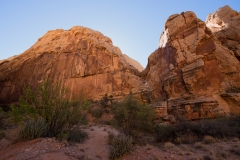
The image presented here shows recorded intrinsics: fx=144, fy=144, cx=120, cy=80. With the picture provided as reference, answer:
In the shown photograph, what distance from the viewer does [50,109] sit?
8812mm

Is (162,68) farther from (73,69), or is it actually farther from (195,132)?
(73,69)

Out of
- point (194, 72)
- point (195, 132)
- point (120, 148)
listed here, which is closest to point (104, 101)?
point (194, 72)

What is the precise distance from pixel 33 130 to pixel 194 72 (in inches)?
727

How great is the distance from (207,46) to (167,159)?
18.7m

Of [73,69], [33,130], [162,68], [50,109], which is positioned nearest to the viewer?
[33,130]

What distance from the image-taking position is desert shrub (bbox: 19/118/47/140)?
7406 millimetres

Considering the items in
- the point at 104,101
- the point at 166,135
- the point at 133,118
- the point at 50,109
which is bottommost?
the point at 166,135

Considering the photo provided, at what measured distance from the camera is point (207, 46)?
1992cm

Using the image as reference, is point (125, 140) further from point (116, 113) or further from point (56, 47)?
point (56, 47)

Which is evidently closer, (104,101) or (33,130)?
Result: (33,130)

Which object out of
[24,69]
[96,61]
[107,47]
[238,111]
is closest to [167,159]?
[238,111]

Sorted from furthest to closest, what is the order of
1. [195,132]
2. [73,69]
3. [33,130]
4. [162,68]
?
[73,69] → [162,68] → [195,132] → [33,130]

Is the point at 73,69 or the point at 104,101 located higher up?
the point at 73,69

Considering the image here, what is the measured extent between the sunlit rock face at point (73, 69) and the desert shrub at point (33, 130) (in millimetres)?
18498
